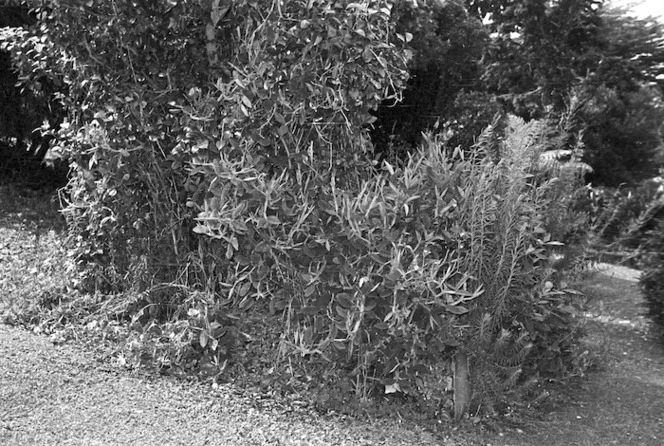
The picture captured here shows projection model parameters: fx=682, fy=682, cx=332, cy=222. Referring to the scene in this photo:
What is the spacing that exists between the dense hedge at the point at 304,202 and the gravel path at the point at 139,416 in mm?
273

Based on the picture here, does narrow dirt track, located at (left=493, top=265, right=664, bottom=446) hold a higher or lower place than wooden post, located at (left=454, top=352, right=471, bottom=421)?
lower

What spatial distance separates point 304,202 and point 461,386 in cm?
122

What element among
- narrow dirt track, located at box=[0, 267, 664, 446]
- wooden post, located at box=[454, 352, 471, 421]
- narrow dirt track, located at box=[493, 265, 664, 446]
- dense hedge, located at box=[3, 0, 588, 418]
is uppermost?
dense hedge, located at box=[3, 0, 588, 418]

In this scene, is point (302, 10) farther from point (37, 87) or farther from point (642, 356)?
point (642, 356)

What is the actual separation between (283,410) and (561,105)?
9171mm

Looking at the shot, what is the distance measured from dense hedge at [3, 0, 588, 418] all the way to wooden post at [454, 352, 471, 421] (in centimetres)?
6

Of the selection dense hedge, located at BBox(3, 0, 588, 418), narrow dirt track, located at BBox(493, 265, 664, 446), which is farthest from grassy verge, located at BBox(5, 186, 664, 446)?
dense hedge, located at BBox(3, 0, 588, 418)

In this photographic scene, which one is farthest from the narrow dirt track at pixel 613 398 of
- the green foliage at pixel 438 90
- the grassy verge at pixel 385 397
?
the green foliage at pixel 438 90

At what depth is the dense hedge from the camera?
130 inches

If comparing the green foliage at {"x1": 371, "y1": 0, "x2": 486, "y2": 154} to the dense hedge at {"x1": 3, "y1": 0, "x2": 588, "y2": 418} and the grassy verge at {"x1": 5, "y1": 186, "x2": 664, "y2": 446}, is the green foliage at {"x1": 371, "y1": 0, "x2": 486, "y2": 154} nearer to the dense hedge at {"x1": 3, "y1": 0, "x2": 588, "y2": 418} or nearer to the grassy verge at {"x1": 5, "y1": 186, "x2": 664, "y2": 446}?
the grassy verge at {"x1": 5, "y1": 186, "x2": 664, "y2": 446}

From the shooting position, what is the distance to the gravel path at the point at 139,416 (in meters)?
2.99

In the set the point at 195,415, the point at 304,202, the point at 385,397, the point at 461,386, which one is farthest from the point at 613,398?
the point at 195,415

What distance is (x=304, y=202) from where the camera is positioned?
Answer: 11.5 ft

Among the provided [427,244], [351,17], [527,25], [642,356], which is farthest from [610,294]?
[527,25]
